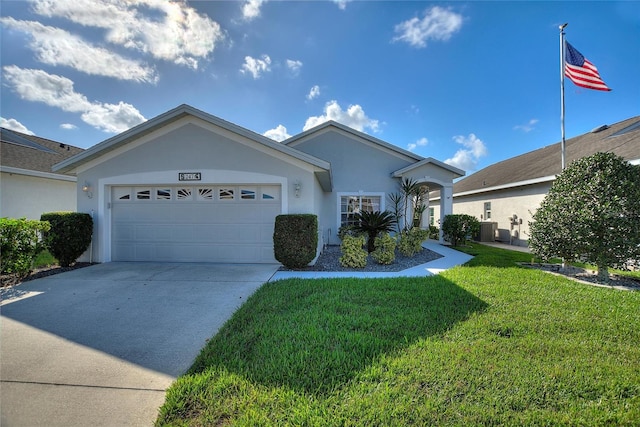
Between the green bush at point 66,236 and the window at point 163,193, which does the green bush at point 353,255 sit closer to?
the window at point 163,193

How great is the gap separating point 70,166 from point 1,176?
19.1ft

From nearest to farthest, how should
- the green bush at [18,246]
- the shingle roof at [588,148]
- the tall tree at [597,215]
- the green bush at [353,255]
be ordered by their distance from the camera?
1. the green bush at [18,246]
2. the tall tree at [597,215]
3. the green bush at [353,255]
4. the shingle roof at [588,148]

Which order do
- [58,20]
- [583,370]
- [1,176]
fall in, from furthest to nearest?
[1,176] < [58,20] < [583,370]

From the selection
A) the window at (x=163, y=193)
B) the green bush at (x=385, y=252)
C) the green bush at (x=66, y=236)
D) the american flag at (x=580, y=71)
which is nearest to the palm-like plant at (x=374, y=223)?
the green bush at (x=385, y=252)

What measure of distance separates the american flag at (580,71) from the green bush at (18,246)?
1733cm

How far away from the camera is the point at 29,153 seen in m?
12.9

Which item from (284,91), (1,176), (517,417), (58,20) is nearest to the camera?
(517,417)

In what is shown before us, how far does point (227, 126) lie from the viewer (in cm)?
764

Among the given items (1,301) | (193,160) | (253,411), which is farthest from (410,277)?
(1,301)

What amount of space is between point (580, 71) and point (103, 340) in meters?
15.3

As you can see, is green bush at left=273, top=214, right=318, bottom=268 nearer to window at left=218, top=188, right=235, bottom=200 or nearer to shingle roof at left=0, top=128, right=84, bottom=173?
window at left=218, top=188, right=235, bottom=200

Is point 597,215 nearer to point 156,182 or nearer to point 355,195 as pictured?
point 355,195

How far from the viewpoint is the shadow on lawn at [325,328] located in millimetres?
2752

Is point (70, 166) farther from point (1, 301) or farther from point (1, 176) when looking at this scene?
point (1, 176)
